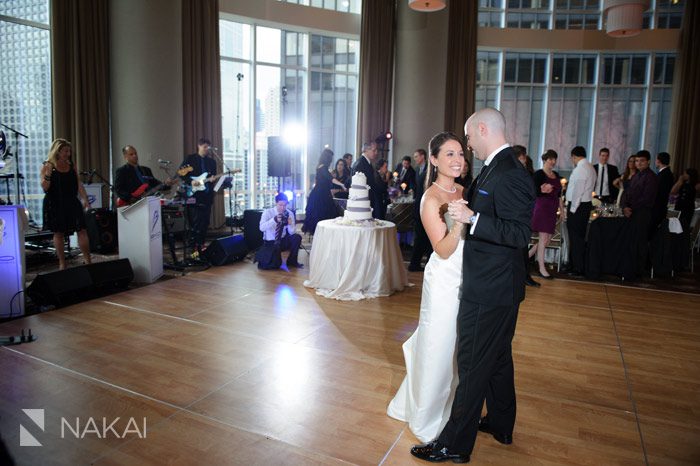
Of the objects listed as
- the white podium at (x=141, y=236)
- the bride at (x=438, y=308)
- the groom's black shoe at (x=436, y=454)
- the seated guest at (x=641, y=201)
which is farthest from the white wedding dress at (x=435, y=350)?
the seated guest at (x=641, y=201)

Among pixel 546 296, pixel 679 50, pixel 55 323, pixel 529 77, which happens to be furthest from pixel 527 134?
pixel 55 323

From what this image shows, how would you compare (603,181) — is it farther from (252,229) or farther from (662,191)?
(252,229)

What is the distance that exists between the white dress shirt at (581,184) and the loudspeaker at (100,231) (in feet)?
21.7

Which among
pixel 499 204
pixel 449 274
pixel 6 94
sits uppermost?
pixel 6 94

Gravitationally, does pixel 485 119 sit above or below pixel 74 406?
above

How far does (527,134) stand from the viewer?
1325 cm

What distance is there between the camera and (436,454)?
253 centimetres

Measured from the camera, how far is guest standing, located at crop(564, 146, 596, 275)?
255 inches

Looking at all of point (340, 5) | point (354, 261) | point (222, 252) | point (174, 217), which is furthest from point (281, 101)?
point (354, 261)

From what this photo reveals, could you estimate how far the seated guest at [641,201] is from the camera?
6.55 metres

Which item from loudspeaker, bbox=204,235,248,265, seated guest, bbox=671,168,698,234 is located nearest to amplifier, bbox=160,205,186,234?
loudspeaker, bbox=204,235,248,265

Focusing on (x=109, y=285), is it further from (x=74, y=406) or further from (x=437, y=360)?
(x=437, y=360)

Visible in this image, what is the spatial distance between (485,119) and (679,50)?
41.2 ft

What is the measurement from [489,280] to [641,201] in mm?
5432
